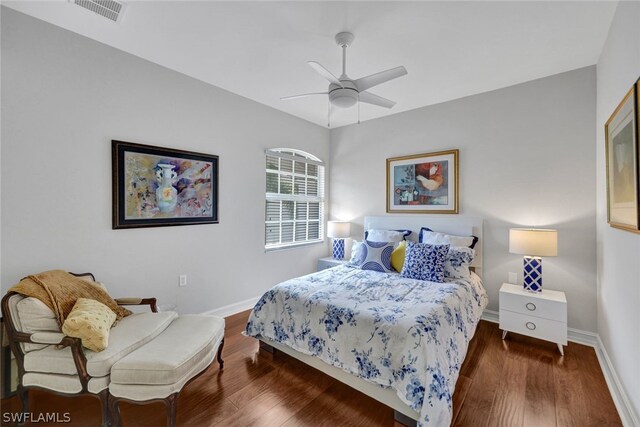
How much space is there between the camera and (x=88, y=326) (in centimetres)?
162

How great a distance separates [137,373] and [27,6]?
269 centimetres

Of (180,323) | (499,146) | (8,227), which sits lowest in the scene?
(180,323)

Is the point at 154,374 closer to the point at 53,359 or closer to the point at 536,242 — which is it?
the point at 53,359

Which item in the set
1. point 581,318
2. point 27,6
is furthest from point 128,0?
point 581,318

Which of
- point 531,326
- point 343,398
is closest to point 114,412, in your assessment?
point 343,398

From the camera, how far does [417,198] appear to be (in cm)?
387

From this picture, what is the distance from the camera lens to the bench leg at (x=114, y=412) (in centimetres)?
158

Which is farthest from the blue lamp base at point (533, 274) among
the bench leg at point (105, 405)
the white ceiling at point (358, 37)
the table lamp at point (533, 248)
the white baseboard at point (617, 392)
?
the bench leg at point (105, 405)

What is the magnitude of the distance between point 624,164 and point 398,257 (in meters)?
1.97

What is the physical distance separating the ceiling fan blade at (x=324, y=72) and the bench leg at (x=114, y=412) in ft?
8.07

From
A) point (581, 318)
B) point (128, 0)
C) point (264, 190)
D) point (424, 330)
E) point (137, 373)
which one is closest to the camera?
point (137, 373)

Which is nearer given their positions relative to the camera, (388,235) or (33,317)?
(33,317)

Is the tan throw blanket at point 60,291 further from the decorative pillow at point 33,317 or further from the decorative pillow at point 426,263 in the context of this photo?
the decorative pillow at point 426,263

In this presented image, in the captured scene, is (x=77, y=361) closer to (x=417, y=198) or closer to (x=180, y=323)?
(x=180, y=323)
